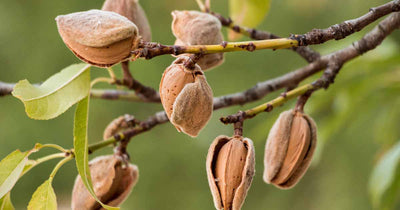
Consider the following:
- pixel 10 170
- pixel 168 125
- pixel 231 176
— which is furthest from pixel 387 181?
pixel 168 125

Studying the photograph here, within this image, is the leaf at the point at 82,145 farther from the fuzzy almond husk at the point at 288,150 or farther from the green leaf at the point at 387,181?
the green leaf at the point at 387,181

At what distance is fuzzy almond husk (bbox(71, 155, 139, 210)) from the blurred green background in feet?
4.57

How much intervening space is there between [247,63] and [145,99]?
1609mm

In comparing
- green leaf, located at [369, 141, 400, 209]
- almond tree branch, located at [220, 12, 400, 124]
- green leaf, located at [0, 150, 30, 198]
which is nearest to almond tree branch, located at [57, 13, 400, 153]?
almond tree branch, located at [220, 12, 400, 124]

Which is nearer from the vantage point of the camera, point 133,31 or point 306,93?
point 133,31

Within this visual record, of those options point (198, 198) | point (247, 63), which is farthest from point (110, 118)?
point (247, 63)

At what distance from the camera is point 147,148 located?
2.46 metres

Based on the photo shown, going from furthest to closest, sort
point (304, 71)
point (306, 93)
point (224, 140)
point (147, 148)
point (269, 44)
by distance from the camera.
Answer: point (147, 148), point (304, 71), point (306, 93), point (224, 140), point (269, 44)

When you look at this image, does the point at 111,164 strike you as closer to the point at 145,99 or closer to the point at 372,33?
the point at 145,99

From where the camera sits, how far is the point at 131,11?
0.79 m

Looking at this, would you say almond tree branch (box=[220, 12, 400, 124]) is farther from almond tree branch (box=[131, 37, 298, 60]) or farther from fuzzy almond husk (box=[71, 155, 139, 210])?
fuzzy almond husk (box=[71, 155, 139, 210])

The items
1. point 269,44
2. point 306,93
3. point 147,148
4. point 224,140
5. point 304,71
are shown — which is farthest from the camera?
point 147,148

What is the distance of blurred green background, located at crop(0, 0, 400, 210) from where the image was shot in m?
2.28

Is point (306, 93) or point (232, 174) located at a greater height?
point (306, 93)
